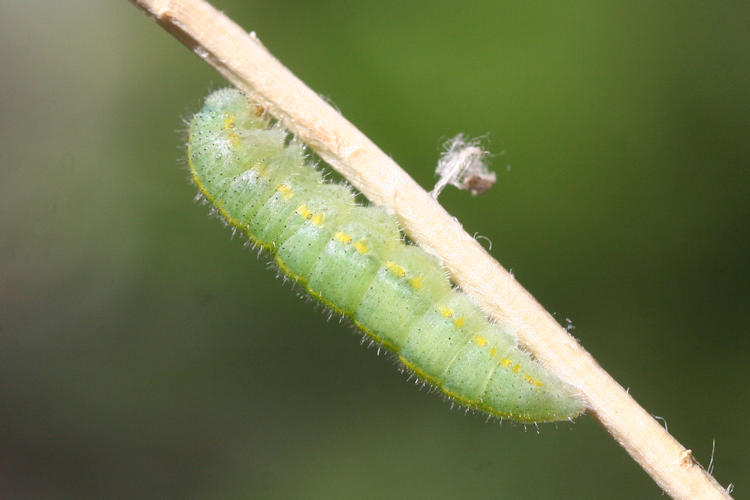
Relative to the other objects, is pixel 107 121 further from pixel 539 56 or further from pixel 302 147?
pixel 539 56

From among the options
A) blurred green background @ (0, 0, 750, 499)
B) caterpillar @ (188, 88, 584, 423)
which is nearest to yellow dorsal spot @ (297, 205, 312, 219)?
caterpillar @ (188, 88, 584, 423)

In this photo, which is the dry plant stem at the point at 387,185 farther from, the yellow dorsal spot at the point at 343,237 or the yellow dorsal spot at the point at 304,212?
the yellow dorsal spot at the point at 304,212

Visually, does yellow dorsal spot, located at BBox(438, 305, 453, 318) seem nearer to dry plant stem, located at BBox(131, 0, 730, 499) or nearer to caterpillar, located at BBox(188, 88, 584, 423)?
caterpillar, located at BBox(188, 88, 584, 423)

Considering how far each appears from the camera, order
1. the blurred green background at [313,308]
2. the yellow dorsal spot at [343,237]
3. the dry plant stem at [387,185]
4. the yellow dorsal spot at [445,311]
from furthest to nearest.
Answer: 1. the blurred green background at [313,308]
2. the yellow dorsal spot at [343,237]
3. the yellow dorsal spot at [445,311]
4. the dry plant stem at [387,185]

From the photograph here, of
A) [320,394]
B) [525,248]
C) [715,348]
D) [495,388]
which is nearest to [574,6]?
[525,248]

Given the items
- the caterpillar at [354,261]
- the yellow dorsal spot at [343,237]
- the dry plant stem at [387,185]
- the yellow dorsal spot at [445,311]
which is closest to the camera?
the dry plant stem at [387,185]

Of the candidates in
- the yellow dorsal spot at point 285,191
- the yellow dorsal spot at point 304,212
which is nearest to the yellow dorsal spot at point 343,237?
the yellow dorsal spot at point 304,212
